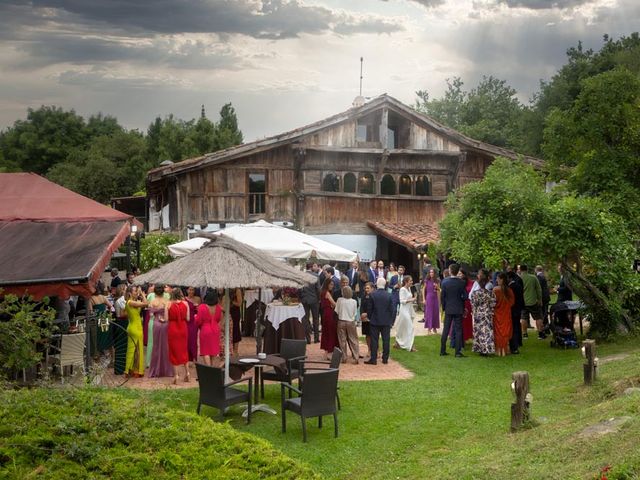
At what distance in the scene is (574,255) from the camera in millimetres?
16500

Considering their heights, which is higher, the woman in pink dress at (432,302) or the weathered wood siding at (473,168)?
the weathered wood siding at (473,168)

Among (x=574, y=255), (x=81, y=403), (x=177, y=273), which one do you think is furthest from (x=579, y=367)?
(x=81, y=403)

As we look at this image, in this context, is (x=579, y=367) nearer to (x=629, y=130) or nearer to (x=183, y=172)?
(x=629, y=130)

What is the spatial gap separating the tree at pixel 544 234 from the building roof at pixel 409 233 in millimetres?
9088

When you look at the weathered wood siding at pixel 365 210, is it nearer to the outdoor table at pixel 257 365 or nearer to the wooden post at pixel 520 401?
the outdoor table at pixel 257 365

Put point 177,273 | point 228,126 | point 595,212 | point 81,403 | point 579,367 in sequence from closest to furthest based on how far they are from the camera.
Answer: point 81,403 < point 177,273 < point 579,367 < point 595,212 < point 228,126

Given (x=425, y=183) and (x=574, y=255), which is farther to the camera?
(x=425, y=183)

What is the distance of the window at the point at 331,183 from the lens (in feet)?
94.3

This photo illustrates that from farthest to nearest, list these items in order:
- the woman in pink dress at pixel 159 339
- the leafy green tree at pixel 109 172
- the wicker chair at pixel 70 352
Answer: the leafy green tree at pixel 109 172, the woman in pink dress at pixel 159 339, the wicker chair at pixel 70 352

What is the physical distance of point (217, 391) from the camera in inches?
416

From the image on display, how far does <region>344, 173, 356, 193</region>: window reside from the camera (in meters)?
29.2

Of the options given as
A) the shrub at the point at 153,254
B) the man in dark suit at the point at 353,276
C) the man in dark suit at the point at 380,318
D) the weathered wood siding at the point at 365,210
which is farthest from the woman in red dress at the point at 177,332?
the weathered wood siding at the point at 365,210

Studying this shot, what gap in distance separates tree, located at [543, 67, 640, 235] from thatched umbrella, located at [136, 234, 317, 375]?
9261mm

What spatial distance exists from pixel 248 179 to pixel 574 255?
14.5 meters
